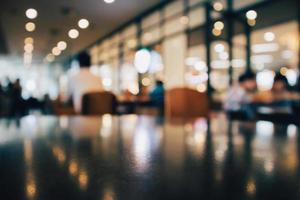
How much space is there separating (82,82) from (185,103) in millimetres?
1403

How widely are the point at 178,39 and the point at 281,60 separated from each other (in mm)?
7799

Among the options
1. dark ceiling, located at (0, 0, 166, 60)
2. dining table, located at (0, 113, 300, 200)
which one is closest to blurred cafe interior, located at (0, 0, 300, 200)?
dining table, located at (0, 113, 300, 200)

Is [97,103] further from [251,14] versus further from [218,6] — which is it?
[218,6]

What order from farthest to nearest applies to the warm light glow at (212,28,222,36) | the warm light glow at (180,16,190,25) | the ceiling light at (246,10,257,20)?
the warm light glow at (180,16,190,25)
the warm light glow at (212,28,222,36)
the ceiling light at (246,10,257,20)

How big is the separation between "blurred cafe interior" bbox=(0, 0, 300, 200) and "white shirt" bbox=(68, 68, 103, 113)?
15 millimetres

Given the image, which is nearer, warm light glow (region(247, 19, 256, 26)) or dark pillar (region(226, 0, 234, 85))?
warm light glow (region(247, 19, 256, 26))

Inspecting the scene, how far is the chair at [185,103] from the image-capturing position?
2.83m

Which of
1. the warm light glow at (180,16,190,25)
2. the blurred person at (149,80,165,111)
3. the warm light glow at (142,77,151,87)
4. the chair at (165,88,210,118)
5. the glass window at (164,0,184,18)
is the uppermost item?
the glass window at (164,0,184,18)

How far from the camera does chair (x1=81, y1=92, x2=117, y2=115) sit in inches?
115

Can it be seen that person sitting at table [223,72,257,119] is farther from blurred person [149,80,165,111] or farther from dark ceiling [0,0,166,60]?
dark ceiling [0,0,166,60]

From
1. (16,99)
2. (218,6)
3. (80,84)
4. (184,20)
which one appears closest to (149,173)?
(80,84)

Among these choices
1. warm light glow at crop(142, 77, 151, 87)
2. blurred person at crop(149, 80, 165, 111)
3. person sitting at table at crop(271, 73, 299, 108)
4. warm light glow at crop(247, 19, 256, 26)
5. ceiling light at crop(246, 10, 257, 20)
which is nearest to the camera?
person sitting at table at crop(271, 73, 299, 108)

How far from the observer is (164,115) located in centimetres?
516

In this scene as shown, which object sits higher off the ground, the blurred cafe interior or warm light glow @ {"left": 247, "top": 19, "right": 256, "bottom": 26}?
warm light glow @ {"left": 247, "top": 19, "right": 256, "bottom": 26}
